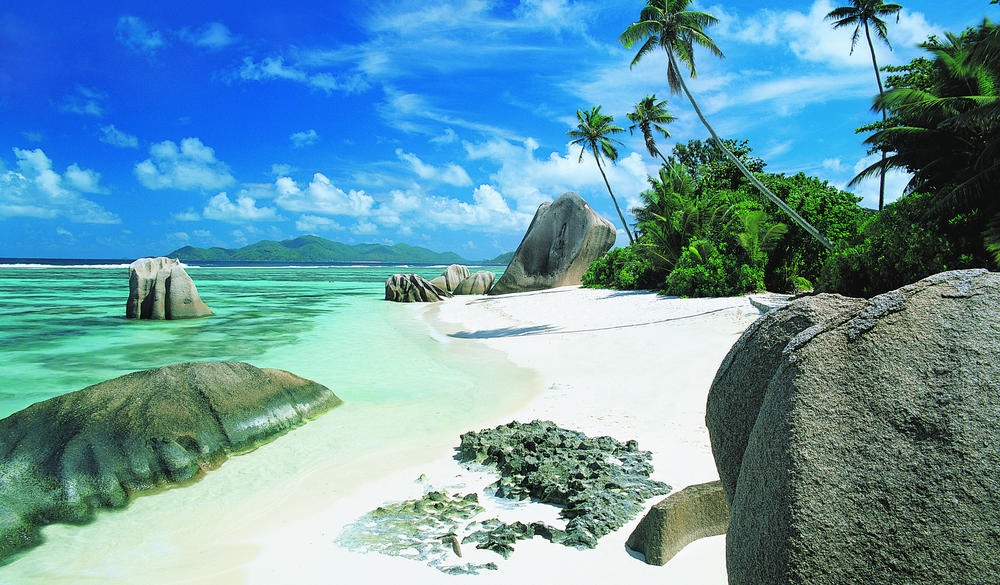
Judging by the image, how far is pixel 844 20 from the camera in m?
32.2

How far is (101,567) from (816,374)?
4597mm

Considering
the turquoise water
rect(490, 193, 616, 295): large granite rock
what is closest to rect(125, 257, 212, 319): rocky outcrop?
the turquoise water

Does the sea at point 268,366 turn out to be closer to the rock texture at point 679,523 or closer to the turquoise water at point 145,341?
the turquoise water at point 145,341

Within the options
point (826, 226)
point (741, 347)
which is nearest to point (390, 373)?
point (741, 347)

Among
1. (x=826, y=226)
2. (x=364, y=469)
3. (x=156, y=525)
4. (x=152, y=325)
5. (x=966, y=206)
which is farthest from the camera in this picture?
(x=826, y=226)

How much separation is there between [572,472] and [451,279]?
93.1ft

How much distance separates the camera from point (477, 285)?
106 ft

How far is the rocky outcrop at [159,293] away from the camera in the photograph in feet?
62.6

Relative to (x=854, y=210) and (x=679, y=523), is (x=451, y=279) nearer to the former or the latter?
(x=854, y=210)

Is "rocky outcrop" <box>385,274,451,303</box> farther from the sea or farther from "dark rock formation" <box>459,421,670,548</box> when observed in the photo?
"dark rock formation" <box>459,421,670,548</box>

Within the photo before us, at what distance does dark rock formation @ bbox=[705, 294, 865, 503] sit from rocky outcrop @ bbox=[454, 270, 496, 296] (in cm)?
2948

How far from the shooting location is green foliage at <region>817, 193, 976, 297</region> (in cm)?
1360

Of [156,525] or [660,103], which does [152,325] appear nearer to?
[156,525]

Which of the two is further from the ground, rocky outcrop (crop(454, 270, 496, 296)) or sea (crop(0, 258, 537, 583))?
rocky outcrop (crop(454, 270, 496, 296))
